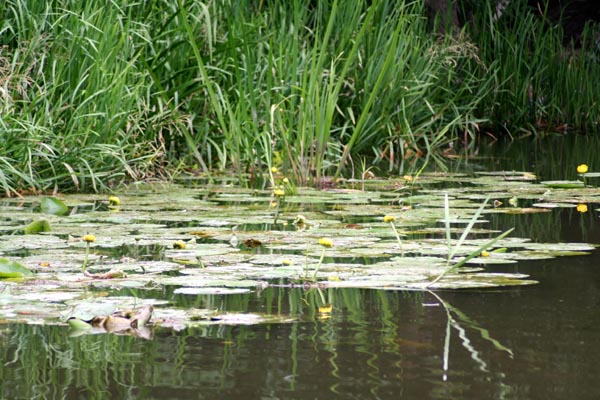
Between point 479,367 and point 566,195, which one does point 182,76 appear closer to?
point 566,195

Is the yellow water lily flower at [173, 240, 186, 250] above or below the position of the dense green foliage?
below

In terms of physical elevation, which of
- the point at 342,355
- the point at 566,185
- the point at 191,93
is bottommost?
the point at 342,355

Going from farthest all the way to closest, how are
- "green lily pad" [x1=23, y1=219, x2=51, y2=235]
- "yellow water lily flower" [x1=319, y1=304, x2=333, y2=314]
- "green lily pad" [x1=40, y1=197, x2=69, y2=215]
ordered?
"green lily pad" [x1=40, y1=197, x2=69, y2=215] → "green lily pad" [x1=23, y1=219, x2=51, y2=235] → "yellow water lily flower" [x1=319, y1=304, x2=333, y2=314]

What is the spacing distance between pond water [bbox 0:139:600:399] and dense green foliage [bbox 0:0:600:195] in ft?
6.50

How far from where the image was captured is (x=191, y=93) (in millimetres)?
5199

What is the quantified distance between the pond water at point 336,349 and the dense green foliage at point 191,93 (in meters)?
1.98

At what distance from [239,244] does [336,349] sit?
116 cm

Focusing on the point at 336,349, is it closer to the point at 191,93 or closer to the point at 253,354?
the point at 253,354

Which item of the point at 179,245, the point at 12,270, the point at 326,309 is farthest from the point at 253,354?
the point at 179,245

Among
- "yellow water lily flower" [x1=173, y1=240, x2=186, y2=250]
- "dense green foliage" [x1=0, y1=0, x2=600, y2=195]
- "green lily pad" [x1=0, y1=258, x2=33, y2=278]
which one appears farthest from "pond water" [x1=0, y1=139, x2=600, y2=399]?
"dense green foliage" [x1=0, y1=0, x2=600, y2=195]

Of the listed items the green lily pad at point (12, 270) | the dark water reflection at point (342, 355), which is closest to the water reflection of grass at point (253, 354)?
the dark water reflection at point (342, 355)

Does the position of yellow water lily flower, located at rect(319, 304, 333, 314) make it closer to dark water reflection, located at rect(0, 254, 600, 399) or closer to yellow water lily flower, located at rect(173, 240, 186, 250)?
dark water reflection, located at rect(0, 254, 600, 399)

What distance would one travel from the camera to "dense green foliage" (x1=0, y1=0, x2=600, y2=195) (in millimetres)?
4297

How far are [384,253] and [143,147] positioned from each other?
7.13 feet
